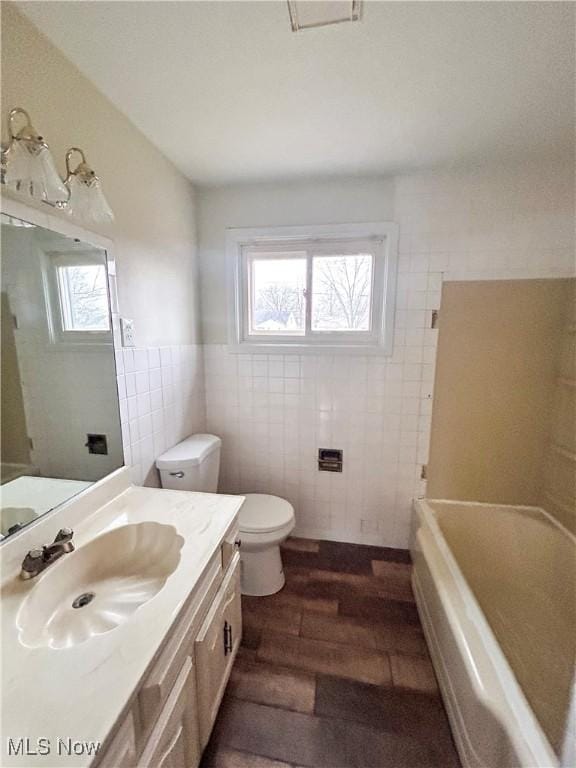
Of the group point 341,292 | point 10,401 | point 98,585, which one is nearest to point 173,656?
point 98,585

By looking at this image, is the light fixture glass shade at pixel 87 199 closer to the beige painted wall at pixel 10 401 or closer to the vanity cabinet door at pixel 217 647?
the beige painted wall at pixel 10 401

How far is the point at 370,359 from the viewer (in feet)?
6.26

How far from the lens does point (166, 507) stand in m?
1.19

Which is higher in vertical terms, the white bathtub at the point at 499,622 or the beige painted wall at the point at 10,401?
the beige painted wall at the point at 10,401

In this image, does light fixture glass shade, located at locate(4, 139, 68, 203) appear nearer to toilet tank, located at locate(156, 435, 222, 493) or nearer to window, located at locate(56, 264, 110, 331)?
window, located at locate(56, 264, 110, 331)

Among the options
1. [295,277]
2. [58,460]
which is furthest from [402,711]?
[295,277]

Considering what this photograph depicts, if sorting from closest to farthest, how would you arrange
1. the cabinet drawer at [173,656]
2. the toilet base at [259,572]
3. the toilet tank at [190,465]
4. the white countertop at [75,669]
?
the white countertop at [75,669] → the cabinet drawer at [173,656] → the toilet tank at [190,465] → the toilet base at [259,572]

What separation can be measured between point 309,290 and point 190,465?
128 centimetres

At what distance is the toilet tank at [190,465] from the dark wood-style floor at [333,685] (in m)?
0.69

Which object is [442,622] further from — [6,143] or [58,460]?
[6,143]

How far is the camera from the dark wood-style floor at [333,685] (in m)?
1.06

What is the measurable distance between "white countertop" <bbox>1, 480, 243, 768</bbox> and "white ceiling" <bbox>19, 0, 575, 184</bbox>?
1513 millimetres

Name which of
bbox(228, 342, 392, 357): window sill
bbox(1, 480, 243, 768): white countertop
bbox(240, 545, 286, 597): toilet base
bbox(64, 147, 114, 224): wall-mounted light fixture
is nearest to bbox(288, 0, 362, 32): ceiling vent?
bbox(64, 147, 114, 224): wall-mounted light fixture

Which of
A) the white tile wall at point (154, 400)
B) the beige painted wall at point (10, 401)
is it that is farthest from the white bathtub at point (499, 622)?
the beige painted wall at point (10, 401)
